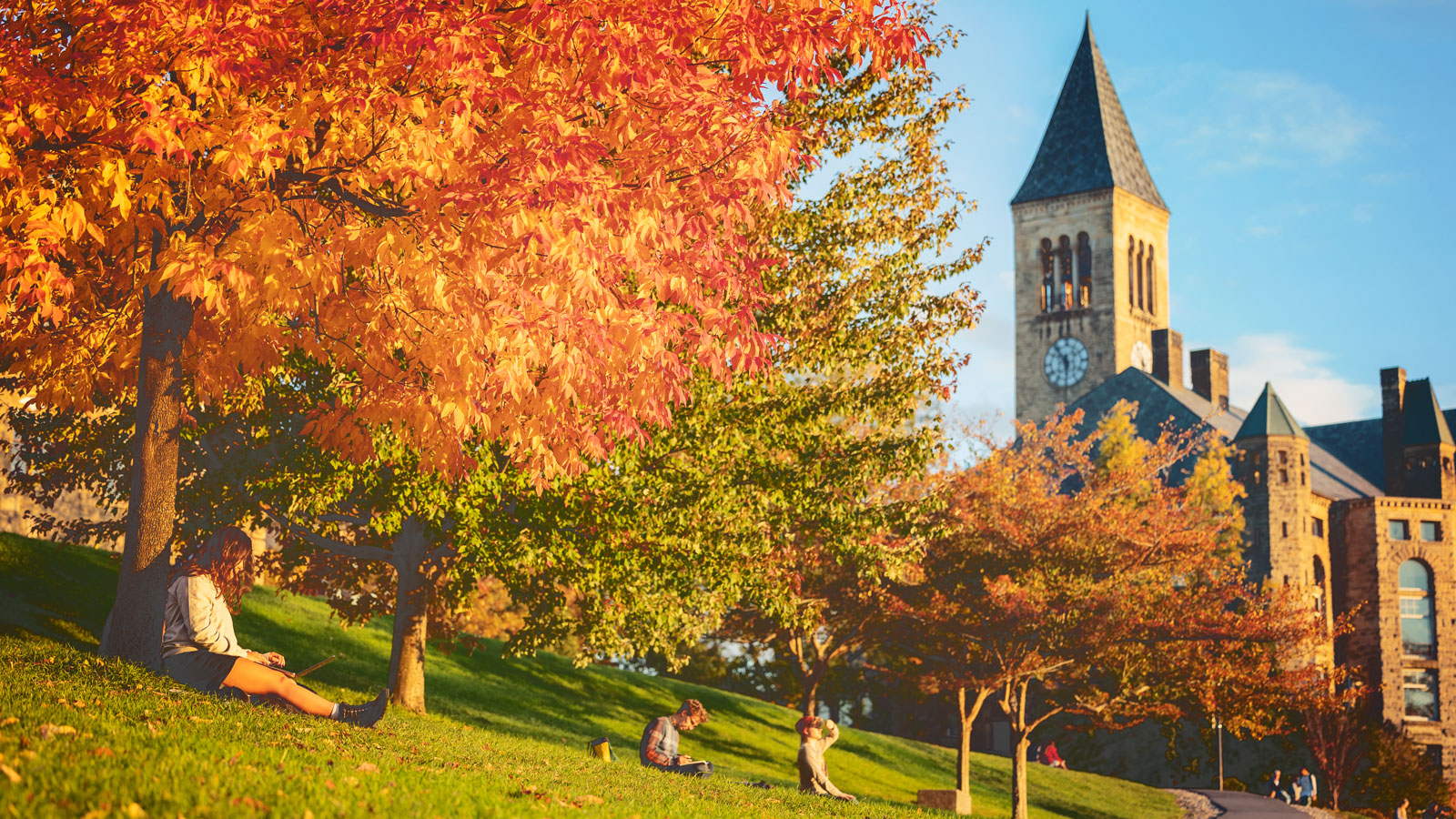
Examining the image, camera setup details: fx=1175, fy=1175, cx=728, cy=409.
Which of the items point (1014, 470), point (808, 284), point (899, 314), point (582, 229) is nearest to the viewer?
point (582, 229)

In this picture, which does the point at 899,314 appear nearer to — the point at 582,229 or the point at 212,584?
the point at 582,229

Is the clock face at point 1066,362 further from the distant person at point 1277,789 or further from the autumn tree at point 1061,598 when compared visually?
the autumn tree at point 1061,598

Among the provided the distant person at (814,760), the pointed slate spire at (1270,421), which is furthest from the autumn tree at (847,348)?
the pointed slate spire at (1270,421)

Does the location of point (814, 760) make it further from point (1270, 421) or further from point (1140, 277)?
point (1140, 277)

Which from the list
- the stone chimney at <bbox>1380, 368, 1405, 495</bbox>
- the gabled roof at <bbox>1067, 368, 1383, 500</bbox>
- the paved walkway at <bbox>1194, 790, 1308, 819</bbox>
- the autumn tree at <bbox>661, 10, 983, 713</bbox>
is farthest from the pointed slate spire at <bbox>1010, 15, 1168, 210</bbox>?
the autumn tree at <bbox>661, 10, 983, 713</bbox>

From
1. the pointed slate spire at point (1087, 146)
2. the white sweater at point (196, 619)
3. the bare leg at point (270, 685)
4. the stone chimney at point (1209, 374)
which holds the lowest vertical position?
the bare leg at point (270, 685)

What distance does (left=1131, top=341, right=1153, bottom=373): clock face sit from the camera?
82.2m

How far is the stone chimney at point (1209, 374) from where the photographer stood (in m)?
69.9

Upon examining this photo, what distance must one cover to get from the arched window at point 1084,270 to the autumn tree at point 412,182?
75696mm

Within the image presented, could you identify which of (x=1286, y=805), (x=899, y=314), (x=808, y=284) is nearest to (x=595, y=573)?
(x=808, y=284)

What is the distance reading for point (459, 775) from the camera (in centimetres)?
766

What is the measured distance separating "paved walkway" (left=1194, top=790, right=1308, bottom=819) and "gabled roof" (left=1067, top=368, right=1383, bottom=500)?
23006 millimetres

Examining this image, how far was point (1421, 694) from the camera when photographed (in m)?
53.8

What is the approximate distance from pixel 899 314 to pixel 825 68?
26.0ft
